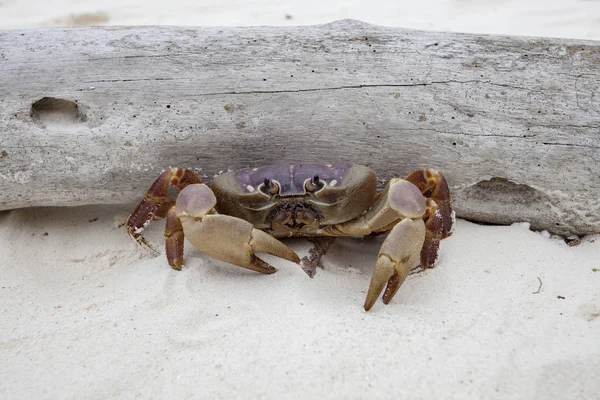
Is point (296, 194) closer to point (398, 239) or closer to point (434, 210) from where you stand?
point (398, 239)

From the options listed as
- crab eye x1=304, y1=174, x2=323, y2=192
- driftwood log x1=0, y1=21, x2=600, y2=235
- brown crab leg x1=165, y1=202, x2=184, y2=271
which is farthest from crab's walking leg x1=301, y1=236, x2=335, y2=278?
brown crab leg x1=165, y1=202, x2=184, y2=271

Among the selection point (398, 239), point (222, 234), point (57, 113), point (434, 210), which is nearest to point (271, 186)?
point (222, 234)

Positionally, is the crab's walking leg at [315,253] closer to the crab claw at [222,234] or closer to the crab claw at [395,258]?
the crab claw at [222,234]

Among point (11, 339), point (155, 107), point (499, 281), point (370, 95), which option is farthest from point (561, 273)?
point (11, 339)

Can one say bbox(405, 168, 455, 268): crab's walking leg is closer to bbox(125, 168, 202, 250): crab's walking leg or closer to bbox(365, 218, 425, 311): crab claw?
bbox(365, 218, 425, 311): crab claw

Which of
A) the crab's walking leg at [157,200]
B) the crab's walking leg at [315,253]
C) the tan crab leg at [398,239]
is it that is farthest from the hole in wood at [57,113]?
the tan crab leg at [398,239]
